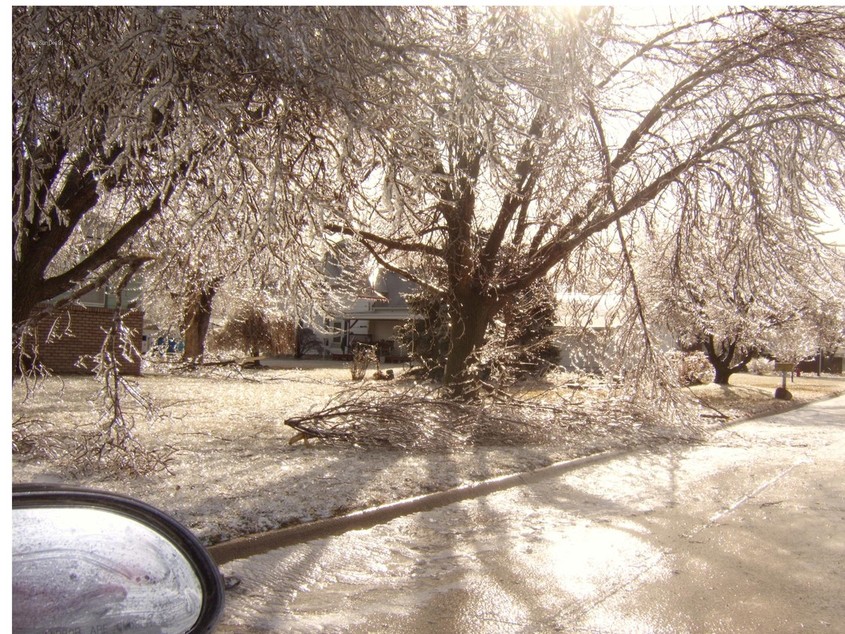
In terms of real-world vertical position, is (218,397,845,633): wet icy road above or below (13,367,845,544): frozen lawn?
below

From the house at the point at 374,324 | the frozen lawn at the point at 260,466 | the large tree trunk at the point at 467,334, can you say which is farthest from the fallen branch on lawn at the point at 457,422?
the house at the point at 374,324

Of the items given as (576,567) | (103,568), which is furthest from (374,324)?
(103,568)

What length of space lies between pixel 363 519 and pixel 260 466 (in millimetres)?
2080

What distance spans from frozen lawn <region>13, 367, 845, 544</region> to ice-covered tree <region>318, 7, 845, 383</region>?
8.12ft

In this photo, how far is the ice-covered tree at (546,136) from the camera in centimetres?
568

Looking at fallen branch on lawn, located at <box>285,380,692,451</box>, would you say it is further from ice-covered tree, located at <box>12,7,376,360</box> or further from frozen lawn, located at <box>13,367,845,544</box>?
ice-covered tree, located at <box>12,7,376,360</box>

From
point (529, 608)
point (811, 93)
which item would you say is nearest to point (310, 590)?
point (529, 608)

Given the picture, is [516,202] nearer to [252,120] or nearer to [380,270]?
[380,270]

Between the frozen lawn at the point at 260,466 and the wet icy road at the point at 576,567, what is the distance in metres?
0.56

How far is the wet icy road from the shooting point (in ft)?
13.2

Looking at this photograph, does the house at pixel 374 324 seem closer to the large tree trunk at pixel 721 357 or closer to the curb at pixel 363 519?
the large tree trunk at pixel 721 357

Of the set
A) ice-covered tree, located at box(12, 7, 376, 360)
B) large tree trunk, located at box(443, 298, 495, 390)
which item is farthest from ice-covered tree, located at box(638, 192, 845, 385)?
ice-covered tree, located at box(12, 7, 376, 360)

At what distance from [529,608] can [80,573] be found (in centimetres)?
310

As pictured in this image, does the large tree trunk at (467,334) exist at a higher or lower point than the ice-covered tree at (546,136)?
lower
